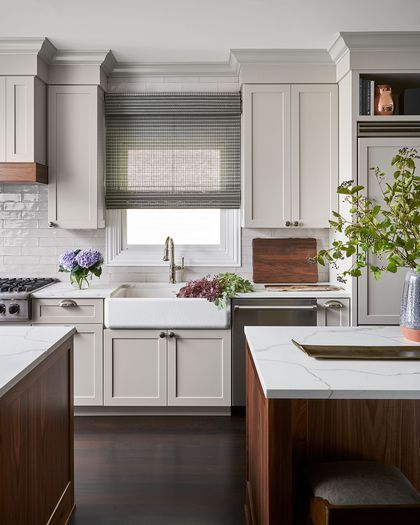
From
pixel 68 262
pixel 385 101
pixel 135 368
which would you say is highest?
pixel 385 101

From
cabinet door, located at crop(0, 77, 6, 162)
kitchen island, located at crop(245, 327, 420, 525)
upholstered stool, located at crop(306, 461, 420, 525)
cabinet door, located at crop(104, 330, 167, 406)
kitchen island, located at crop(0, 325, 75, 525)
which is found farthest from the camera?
cabinet door, located at crop(0, 77, 6, 162)

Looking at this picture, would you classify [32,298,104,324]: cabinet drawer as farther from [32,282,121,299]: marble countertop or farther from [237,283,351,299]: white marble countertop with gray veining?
[237,283,351,299]: white marble countertop with gray veining

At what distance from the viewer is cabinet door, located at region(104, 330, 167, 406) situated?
3936 millimetres

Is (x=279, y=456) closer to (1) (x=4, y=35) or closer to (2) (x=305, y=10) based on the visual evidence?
(2) (x=305, y=10)

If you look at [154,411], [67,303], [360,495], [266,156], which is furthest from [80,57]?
[360,495]

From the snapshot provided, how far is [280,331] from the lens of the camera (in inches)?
95.7

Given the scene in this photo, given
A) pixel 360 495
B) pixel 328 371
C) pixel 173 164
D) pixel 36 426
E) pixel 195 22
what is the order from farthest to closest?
pixel 173 164, pixel 195 22, pixel 36 426, pixel 328 371, pixel 360 495

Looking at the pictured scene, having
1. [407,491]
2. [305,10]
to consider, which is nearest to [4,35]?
[305,10]

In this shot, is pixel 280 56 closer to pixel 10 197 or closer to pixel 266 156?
pixel 266 156

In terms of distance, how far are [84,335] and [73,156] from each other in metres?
1.39

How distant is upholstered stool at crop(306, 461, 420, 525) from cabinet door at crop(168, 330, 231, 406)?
2.18 metres

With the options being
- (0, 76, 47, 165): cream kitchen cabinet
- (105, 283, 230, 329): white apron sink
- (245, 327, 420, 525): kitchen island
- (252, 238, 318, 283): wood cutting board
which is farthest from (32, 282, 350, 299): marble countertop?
(245, 327, 420, 525): kitchen island

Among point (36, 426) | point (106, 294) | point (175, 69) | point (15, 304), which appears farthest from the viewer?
point (175, 69)

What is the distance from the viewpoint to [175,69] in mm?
4457
